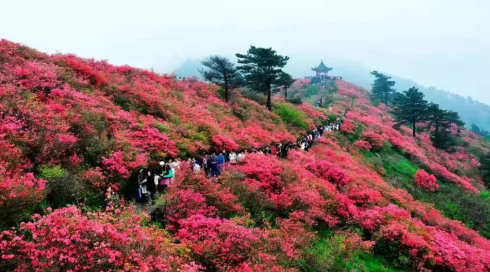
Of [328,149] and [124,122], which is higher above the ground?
[124,122]

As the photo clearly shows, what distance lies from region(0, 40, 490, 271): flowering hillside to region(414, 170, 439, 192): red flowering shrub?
1.83 meters

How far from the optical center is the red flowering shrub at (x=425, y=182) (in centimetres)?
2884

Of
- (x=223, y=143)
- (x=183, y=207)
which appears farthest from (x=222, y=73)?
(x=183, y=207)

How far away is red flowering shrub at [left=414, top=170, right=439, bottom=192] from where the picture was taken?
94.6 feet

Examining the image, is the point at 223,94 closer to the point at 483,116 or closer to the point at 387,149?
the point at 387,149

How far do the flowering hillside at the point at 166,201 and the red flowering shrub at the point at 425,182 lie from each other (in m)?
1.83

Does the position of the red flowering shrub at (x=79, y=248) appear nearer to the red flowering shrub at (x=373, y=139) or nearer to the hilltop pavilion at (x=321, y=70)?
the red flowering shrub at (x=373, y=139)

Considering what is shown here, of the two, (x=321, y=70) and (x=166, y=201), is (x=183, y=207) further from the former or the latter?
(x=321, y=70)

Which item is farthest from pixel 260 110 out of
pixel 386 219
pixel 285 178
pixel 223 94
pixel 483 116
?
pixel 483 116

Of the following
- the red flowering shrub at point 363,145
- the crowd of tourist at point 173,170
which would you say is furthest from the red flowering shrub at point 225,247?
the red flowering shrub at point 363,145

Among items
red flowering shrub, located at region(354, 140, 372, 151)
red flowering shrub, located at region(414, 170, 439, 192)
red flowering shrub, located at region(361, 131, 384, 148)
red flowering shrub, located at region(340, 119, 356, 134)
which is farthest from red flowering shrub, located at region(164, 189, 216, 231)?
red flowering shrub, located at region(340, 119, 356, 134)

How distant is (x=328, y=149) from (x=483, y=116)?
220m

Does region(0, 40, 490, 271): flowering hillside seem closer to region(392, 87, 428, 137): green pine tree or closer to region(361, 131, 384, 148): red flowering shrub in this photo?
region(361, 131, 384, 148): red flowering shrub

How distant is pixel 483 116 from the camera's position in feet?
654
